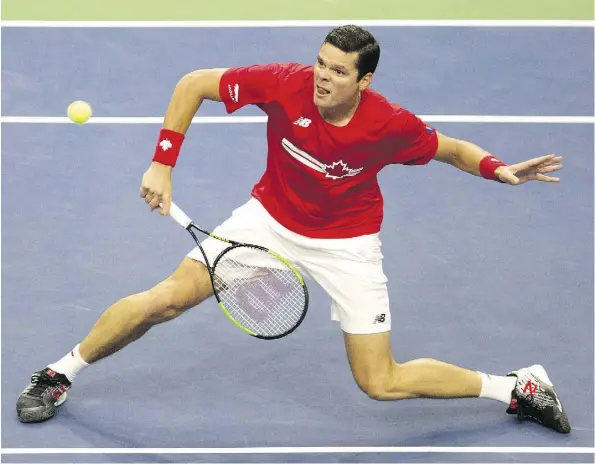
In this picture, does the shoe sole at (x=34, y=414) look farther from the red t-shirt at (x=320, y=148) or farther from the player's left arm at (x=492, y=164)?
the player's left arm at (x=492, y=164)

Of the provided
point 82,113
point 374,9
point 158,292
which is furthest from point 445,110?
point 158,292

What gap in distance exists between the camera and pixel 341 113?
7234 millimetres

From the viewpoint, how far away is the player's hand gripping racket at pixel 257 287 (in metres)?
7.45

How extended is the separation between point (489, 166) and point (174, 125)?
1.57 m

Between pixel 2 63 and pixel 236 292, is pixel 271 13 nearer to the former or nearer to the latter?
pixel 2 63

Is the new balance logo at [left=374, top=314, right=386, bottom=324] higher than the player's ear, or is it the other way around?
the player's ear

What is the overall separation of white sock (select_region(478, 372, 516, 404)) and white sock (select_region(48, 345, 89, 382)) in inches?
82.2

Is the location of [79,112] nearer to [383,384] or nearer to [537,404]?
[383,384]

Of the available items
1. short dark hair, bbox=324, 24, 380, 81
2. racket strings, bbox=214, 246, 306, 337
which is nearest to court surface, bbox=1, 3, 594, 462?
racket strings, bbox=214, 246, 306, 337

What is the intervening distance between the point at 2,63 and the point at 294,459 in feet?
14.0

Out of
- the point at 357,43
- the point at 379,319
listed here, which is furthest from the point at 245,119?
the point at 357,43

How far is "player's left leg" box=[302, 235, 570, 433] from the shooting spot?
24.4ft

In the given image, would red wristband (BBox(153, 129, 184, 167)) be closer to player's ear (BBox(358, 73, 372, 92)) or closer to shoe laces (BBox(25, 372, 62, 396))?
player's ear (BBox(358, 73, 372, 92))

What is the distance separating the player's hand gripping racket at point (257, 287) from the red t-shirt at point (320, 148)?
23 cm
